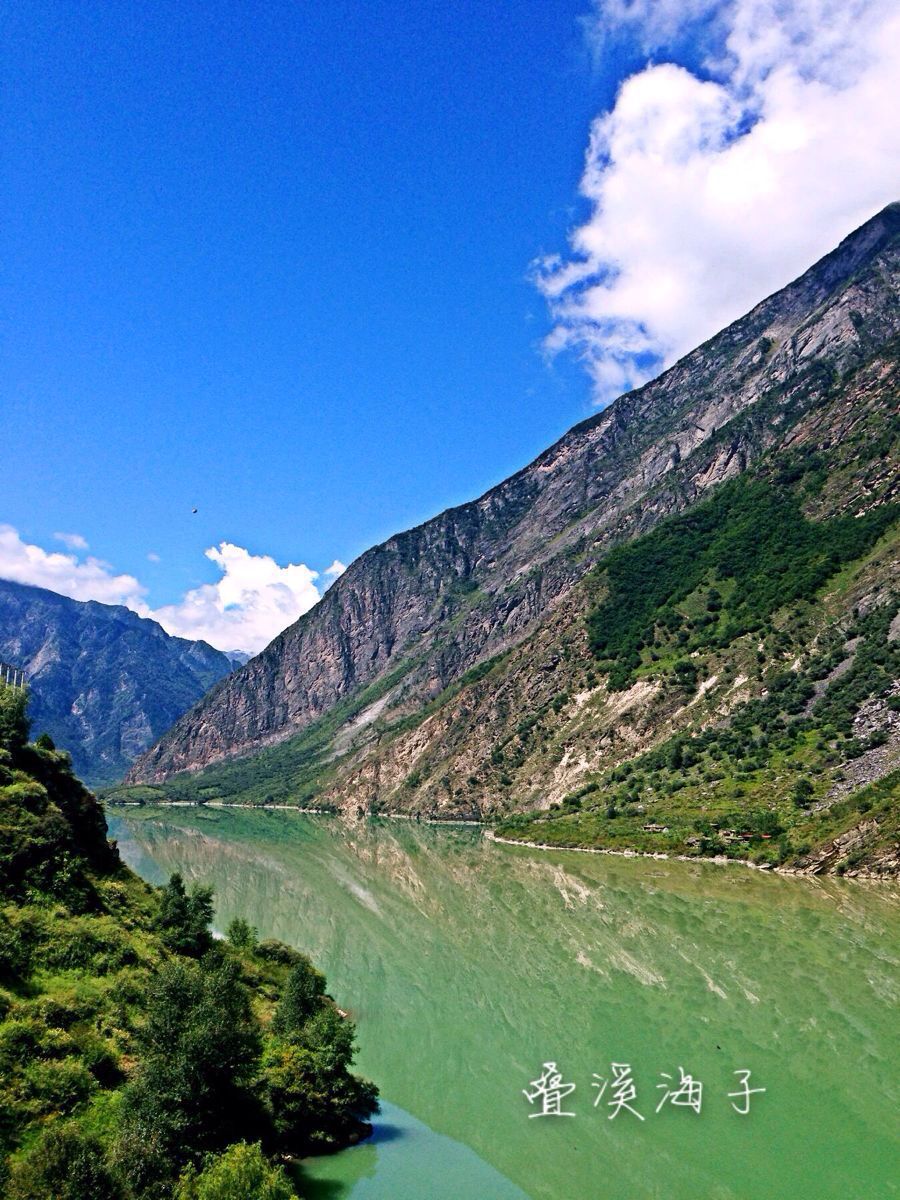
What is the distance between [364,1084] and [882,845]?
162 ft

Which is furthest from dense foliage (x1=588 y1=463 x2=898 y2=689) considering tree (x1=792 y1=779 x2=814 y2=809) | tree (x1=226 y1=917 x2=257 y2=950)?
tree (x1=226 y1=917 x2=257 y2=950)

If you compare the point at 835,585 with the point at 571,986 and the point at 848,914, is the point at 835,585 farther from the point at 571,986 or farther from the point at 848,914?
the point at 571,986

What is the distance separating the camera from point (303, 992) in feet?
86.9

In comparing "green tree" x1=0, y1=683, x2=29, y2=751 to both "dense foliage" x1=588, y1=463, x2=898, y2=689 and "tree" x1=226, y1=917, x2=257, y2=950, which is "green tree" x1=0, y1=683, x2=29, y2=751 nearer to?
"tree" x1=226, y1=917, x2=257, y2=950

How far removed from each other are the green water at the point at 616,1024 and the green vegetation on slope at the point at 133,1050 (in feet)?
8.66

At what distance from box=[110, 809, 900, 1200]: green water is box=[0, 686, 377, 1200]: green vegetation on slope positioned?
104 inches

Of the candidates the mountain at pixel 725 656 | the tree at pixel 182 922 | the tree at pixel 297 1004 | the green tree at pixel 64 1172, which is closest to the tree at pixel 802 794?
the mountain at pixel 725 656

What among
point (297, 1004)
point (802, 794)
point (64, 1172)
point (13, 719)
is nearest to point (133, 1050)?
point (297, 1004)

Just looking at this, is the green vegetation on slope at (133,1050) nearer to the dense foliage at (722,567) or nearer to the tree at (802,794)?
the tree at (802,794)

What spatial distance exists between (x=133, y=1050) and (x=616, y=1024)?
62.2 ft

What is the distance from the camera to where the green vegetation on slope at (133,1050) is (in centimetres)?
1538

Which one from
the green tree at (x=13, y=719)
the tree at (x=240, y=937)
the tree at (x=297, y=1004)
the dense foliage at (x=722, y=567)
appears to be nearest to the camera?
the tree at (x=297, y=1004)

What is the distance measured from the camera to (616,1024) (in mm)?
30703

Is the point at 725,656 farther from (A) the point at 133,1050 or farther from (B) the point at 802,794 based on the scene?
(A) the point at 133,1050
